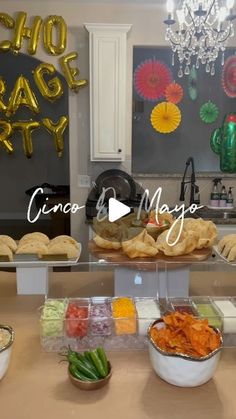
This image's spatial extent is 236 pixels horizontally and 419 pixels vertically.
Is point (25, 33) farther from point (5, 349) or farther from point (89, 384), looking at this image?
point (89, 384)

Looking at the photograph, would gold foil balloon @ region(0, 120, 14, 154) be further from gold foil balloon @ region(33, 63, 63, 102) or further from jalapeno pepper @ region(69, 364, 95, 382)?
jalapeno pepper @ region(69, 364, 95, 382)

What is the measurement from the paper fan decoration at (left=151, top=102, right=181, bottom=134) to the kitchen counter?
2.98 meters

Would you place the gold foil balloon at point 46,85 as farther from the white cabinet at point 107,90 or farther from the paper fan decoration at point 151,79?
the paper fan decoration at point 151,79

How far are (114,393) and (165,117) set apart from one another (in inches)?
128

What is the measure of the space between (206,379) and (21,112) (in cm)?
634

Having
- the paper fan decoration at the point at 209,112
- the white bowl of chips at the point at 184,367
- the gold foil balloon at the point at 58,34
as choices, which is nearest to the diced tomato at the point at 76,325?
the white bowl of chips at the point at 184,367

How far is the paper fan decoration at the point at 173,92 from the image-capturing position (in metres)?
3.94

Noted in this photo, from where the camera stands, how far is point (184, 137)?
16.6 feet

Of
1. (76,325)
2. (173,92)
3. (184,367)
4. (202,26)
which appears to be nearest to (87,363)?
(76,325)

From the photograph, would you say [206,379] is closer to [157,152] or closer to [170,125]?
[170,125]

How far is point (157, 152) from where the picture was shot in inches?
201

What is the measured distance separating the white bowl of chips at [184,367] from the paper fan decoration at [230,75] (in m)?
3.34

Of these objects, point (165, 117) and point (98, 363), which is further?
point (165, 117)

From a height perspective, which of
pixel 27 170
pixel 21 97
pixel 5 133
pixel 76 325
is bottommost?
pixel 76 325
